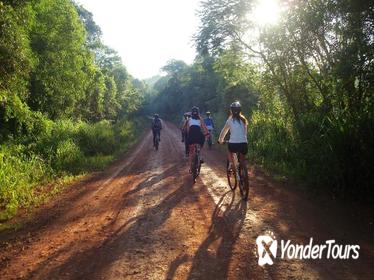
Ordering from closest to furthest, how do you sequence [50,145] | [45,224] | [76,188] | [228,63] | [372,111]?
1. [45,224]
2. [372,111]
3. [76,188]
4. [50,145]
5. [228,63]

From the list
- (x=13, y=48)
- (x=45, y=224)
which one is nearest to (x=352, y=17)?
(x=45, y=224)

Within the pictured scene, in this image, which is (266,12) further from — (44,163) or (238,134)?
(44,163)

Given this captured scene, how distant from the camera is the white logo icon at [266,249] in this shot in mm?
5281

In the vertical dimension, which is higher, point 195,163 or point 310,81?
point 310,81

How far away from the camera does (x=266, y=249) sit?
223 inches

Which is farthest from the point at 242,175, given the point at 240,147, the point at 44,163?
the point at 44,163

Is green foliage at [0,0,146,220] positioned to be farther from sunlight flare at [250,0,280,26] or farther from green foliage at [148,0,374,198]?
sunlight flare at [250,0,280,26]

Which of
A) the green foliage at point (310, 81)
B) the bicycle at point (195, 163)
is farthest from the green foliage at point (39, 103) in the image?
the green foliage at point (310, 81)

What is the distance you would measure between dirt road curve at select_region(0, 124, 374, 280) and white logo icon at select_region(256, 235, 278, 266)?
11 cm

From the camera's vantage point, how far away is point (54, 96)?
885 inches

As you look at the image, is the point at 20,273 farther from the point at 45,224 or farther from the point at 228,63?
the point at 228,63

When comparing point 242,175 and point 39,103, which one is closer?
point 242,175

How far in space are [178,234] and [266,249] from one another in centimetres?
162

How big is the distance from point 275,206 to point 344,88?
454 cm
